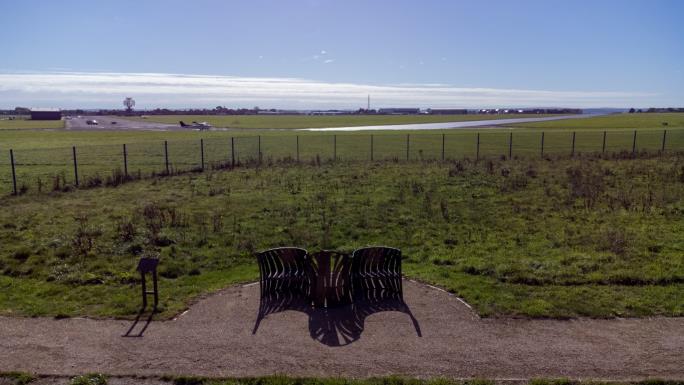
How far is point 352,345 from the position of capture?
6.86m

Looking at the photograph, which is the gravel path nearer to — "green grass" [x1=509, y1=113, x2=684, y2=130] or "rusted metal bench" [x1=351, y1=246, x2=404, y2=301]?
"rusted metal bench" [x1=351, y1=246, x2=404, y2=301]

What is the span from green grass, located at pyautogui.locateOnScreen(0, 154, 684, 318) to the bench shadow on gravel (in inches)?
49.6

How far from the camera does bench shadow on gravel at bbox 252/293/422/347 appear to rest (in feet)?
23.5

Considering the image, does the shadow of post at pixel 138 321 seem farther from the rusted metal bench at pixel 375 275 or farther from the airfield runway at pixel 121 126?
the airfield runway at pixel 121 126

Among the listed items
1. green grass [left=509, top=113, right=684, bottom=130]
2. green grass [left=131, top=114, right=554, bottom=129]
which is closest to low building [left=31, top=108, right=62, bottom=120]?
green grass [left=131, top=114, right=554, bottom=129]

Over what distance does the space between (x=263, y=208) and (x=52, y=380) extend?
→ 1031 cm

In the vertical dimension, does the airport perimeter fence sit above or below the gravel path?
below

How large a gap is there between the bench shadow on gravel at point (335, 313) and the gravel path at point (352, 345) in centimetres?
3

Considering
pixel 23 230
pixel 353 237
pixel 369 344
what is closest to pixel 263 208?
pixel 353 237

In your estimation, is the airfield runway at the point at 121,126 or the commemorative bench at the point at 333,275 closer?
the commemorative bench at the point at 333,275

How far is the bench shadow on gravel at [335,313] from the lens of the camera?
282 inches

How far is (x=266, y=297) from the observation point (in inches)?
334

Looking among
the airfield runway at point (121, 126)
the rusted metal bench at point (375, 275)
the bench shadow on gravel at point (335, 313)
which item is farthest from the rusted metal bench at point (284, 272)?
the airfield runway at point (121, 126)

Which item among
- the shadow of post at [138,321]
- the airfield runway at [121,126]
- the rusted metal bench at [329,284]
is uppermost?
the rusted metal bench at [329,284]
